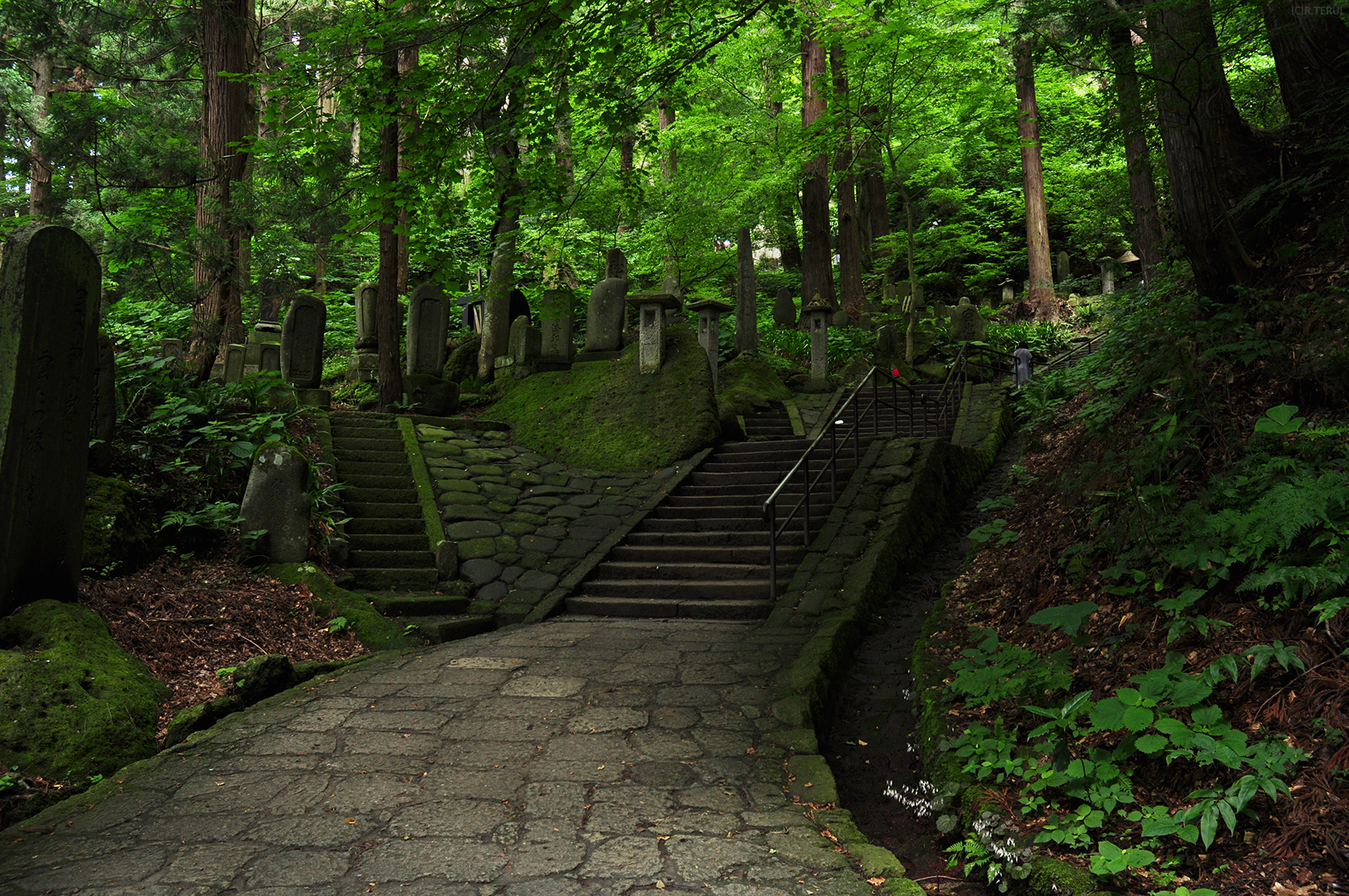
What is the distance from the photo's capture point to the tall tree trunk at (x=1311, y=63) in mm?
4969

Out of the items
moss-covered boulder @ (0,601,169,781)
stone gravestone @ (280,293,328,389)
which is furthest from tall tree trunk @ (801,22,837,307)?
moss-covered boulder @ (0,601,169,781)

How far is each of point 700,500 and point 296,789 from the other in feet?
20.4

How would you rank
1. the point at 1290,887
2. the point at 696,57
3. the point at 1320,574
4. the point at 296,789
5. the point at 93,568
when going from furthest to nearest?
the point at 696,57, the point at 93,568, the point at 296,789, the point at 1320,574, the point at 1290,887

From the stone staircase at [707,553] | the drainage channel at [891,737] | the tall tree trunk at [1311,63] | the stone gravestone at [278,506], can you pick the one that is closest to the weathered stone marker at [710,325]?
the stone staircase at [707,553]

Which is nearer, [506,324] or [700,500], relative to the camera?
[700,500]

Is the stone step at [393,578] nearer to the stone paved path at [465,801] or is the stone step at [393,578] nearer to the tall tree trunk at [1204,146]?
the stone paved path at [465,801]

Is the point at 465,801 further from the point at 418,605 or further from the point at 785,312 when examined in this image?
the point at 785,312

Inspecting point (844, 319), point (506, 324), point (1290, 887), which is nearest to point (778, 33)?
point (844, 319)

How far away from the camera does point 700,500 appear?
359 inches

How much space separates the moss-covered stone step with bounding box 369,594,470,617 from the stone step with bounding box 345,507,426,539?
119cm

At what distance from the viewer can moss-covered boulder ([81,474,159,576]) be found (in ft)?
16.9

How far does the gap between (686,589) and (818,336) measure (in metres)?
8.81

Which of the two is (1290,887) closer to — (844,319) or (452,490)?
(452,490)

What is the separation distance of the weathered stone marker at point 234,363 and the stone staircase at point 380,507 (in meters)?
2.66
